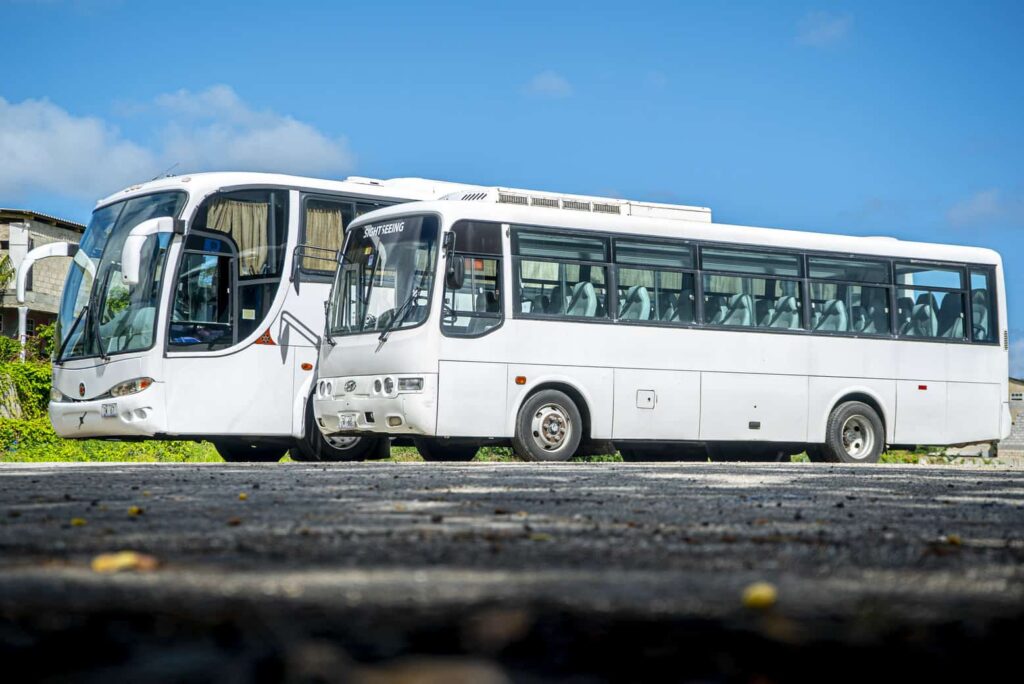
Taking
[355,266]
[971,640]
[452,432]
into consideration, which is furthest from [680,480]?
[971,640]

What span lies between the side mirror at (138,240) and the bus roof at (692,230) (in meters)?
2.23

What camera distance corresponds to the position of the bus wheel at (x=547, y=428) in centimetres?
1581

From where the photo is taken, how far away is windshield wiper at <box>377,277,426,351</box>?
15.5 metres

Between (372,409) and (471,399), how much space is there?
44.5 inches

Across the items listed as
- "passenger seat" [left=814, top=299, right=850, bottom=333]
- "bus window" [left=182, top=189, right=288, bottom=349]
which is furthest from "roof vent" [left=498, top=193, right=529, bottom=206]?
"passenger seat" [left=814, top=299, right=850, bottom=333]

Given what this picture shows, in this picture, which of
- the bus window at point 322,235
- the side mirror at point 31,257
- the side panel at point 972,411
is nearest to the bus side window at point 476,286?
the bus window at point 322,235

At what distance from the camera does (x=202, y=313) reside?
618 inches

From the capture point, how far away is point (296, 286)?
16.5 metres

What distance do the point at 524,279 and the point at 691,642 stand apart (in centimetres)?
1308

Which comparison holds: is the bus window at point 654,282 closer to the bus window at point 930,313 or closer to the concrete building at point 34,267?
the bus window at point 930,313

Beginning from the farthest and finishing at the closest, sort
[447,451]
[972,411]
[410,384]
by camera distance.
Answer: [972,411] → [447,451] → [410,384]

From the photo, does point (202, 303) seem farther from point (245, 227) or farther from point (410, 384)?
point (410, 384)

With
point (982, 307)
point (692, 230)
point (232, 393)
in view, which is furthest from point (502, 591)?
point (982, 307)

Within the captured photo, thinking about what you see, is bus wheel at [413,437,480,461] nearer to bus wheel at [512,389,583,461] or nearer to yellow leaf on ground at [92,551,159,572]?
bus wheel at [512,389,583,461]
